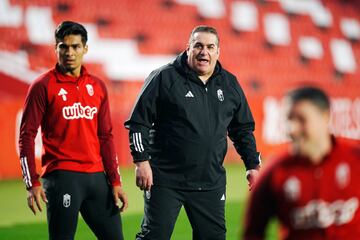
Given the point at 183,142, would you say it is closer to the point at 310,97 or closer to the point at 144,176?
Result: the point at 144,176

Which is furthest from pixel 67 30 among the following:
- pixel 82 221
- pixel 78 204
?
pixel 82 221

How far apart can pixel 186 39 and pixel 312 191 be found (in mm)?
16709

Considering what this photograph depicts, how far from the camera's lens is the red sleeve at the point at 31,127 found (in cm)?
505

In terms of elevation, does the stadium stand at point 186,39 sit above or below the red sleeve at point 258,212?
above

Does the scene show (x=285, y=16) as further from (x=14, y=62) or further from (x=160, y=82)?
(x=160, y=82)

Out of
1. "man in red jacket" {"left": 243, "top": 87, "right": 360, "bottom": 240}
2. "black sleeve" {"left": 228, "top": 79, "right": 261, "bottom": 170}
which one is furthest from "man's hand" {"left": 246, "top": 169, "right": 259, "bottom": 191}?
"man in red jacket" {"left": 243, "top": 87, "right": 360, "bottom": 240}

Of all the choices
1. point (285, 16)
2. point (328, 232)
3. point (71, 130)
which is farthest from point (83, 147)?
point (285, 16)

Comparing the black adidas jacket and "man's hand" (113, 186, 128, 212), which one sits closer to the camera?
"man's hand" (113, 186, 128, 212)

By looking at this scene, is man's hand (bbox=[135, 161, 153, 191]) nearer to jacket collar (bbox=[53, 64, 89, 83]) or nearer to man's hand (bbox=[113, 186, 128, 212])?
man's hand (bbox=[113, 186, 128, 212])

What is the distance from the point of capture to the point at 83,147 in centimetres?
514

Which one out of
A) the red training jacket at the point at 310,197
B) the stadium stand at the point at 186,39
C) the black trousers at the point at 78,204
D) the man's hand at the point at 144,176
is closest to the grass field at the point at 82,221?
the stadium stand at the point at 186,39

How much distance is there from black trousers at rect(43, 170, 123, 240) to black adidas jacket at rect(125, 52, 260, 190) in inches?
13.7

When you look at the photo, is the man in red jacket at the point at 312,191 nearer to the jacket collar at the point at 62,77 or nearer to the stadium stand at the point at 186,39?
the jacket collar at the point at 62,77

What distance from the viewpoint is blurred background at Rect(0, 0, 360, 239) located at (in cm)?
1620
